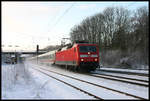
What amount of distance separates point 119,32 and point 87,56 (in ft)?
99.8

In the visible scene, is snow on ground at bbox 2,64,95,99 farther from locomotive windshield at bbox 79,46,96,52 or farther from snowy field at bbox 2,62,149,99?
locomotive windshield at bbox 79,46,96,52

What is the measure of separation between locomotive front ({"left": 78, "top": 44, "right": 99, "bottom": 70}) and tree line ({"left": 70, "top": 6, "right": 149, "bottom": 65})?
16625mm

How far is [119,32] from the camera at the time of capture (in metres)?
52.2

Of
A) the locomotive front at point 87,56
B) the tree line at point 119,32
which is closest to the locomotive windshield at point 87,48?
the locomotive front at point 87,56

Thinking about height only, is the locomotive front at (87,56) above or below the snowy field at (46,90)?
above

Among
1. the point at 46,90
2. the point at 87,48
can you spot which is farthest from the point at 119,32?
the point at 46,90

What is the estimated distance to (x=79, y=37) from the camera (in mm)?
66125

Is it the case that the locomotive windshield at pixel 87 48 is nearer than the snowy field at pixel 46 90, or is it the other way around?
the snowy field at pixel 46 90

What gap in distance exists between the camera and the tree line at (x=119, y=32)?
139 ft

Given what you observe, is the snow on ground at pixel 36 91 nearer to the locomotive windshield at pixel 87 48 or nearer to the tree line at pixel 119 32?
the locomotive windshield at pixel 87 48

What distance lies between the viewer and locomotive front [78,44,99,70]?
75.1ft

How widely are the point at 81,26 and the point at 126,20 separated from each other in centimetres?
1521

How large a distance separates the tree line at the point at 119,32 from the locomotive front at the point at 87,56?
1662cm

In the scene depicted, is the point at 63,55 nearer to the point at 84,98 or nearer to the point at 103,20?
the point at 84,98
